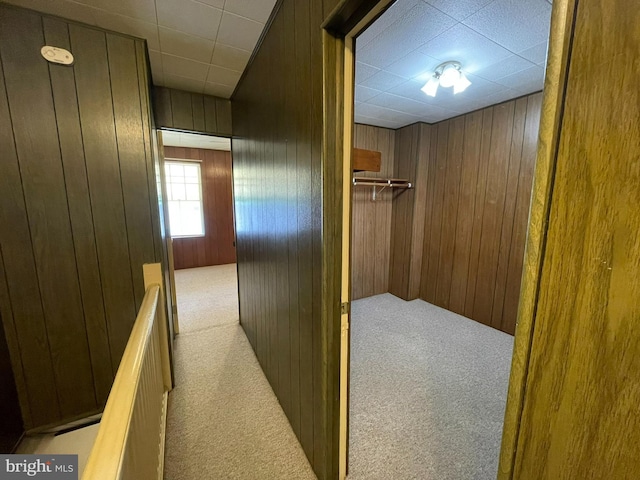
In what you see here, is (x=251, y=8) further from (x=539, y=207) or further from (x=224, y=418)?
(x=224, y=418)

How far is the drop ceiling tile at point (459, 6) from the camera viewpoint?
4.32 feet

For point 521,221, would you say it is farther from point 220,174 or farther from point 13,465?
point 220,174

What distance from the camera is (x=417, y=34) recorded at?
5.17 feet

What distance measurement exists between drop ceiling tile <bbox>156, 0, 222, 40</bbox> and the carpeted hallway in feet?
8.65

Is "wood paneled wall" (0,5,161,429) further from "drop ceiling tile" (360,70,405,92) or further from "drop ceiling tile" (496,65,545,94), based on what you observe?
"drop ceiling tile" (496,65,545,94)

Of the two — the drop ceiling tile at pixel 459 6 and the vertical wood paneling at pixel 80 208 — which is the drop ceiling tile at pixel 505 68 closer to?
the drop ceiling tile at pixel 459 6

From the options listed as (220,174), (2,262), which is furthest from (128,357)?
(220,174)

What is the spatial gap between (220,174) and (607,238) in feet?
19.6

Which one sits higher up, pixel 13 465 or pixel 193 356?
pixel 13 465

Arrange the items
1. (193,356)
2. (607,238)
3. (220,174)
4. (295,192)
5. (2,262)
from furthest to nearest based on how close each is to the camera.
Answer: (220,174)
(193,356)
(2,262)
(295,192)
(607,238)

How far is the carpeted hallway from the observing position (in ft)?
4.87

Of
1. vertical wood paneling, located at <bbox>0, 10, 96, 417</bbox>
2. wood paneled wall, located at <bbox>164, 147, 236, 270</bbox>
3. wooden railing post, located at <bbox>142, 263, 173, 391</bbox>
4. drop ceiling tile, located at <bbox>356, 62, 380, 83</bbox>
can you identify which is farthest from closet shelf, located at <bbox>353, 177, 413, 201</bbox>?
wood paneled wall, located at <bbox>164, 147, 236, 270</bbox>
